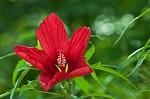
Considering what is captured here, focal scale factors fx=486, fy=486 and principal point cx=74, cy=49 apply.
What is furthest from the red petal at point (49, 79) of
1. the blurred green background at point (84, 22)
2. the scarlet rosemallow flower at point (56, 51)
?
the blurred green background at point (84, 22)

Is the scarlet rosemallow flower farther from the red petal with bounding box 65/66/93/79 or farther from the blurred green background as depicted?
the blurred green background

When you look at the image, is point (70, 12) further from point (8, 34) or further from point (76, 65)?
point (76, 65)

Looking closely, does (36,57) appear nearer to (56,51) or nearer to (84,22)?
(56,51)

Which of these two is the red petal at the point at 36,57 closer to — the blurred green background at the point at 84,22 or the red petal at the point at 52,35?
the red petal at the point at 52,35

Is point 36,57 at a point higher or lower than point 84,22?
higher

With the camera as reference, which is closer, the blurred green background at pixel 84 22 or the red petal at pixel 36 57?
the red petal at pixel 36 57

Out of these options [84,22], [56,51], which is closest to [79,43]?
[56,51]

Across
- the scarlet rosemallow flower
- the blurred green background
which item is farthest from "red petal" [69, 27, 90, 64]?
the blurred green background
